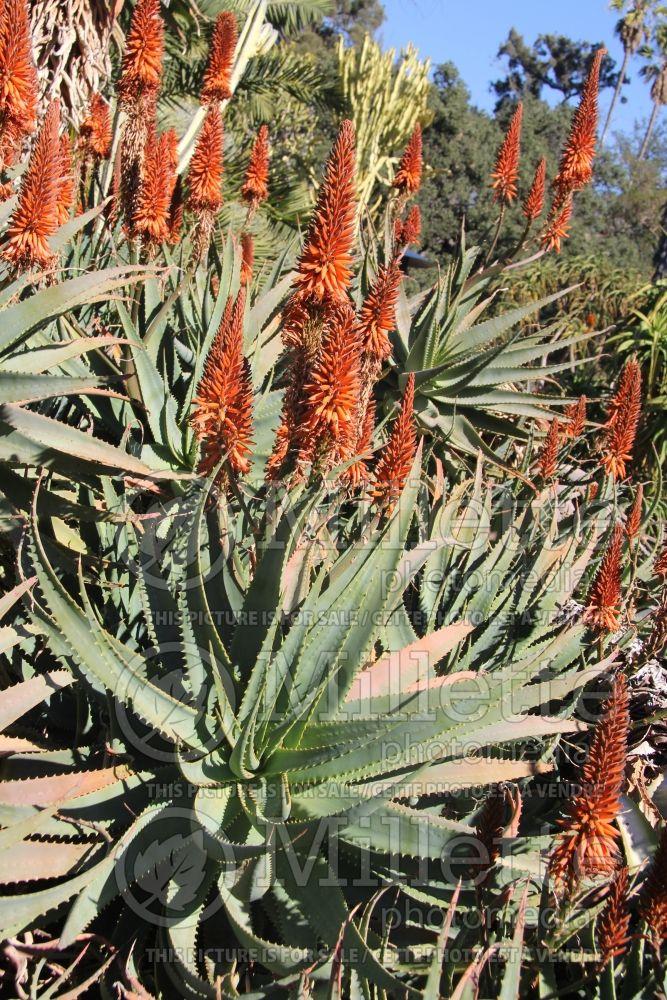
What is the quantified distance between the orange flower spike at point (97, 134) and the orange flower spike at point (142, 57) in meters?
0.65

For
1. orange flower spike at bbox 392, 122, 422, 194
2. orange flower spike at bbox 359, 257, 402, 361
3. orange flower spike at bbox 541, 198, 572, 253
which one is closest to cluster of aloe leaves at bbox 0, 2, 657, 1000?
orange flower spike at bbox 359, 257, 402, 361

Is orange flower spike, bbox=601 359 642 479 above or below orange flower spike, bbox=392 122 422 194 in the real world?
below

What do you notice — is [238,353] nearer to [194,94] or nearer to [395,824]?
[395,824]

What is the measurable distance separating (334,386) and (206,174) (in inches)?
75.3

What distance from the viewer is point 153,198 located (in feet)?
10.6

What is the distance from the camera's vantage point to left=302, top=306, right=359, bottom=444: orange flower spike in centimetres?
203

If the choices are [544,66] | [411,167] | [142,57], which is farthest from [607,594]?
[544,66]

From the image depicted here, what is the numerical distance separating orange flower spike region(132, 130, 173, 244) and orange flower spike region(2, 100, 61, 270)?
760 mm

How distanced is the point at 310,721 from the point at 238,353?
841 mm

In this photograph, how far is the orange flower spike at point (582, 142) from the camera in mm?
3963

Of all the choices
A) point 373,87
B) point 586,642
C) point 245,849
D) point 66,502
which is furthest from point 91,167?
point 373,87

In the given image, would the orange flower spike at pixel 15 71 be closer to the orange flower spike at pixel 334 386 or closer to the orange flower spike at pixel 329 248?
the orange flower spike at pixel 329 248

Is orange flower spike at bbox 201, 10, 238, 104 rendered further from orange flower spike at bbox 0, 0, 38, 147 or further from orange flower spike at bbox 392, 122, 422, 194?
orange flower spike at bbox 0, 0, 38, 147

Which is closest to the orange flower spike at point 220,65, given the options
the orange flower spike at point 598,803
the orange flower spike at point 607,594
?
the orange flower spike at point 607,594
